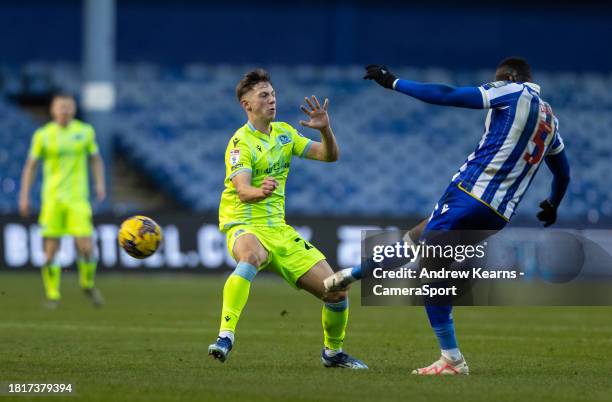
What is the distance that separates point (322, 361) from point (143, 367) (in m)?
→ 1.32

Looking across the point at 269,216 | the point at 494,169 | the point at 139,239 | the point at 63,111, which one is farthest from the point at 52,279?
the point at 494,169

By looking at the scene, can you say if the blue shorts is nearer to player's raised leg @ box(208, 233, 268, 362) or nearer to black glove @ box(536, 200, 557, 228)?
black glove @ box(536, 200, 557, 228)

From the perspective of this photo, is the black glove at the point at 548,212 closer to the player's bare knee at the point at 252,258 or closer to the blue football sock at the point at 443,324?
the blue football sock at the point at 443,324

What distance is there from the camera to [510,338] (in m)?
11.5

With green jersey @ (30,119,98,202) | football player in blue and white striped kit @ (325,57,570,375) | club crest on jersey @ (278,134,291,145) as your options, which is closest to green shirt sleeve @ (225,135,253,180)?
club crest on jersey @ (278,134,291,145)

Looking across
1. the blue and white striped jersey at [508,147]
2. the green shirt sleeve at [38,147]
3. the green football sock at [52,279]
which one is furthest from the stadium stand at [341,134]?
the blue and white striped jersey at [508,147]

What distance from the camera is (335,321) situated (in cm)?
884

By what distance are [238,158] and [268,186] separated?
1.78 ft

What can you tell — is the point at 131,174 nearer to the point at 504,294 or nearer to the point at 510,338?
the point at 504,294

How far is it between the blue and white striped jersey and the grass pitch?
1.24m

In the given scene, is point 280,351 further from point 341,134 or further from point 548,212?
point 341,134

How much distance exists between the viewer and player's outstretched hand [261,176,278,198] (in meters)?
8.12

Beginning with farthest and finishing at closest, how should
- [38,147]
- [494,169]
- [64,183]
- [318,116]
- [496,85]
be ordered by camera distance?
1. [64,183]
2. [38,147]
3. [318,116]
4. [494,169]
5. [496,85]

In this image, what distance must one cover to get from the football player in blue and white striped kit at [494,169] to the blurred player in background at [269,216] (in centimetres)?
46
